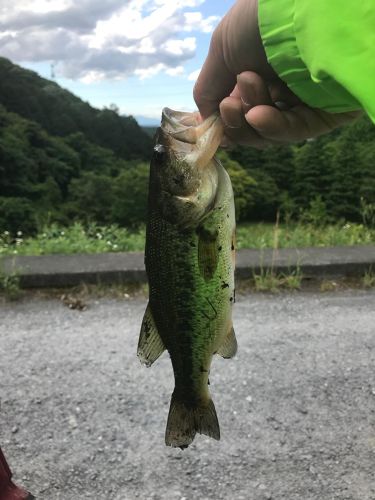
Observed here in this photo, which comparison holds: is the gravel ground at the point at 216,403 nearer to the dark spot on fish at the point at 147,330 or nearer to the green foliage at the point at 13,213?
the dark spot on fish at the point at 147,330

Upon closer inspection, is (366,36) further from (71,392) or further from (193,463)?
(71,392)

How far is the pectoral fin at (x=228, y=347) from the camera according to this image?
69.4 inches

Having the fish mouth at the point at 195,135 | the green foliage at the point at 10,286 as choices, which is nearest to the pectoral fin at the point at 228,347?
the fish mouth at the point at 195,135

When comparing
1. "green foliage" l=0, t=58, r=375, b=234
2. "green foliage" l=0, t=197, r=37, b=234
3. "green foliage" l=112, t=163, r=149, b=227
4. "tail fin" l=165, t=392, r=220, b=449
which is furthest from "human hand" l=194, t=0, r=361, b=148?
"green foliage" l=0, t=197, r=37, b=234

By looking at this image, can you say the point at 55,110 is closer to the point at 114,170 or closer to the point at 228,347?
the point at 114,170

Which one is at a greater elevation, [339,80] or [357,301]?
[339,80]

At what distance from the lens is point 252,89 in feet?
5.00

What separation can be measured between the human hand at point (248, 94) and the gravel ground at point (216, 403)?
1932 mm

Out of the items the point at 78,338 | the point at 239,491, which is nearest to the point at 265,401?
the point at 239,491

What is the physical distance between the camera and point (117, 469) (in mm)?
3076

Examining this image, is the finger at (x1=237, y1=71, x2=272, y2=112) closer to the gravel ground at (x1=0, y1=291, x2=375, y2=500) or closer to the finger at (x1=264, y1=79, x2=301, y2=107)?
the finger at (x1=264, y1=79, x2=301, y2=107)

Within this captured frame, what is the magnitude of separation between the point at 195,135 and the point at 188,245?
0.30 metres

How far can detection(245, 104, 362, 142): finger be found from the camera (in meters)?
1.59

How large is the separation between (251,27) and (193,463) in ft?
7.87
